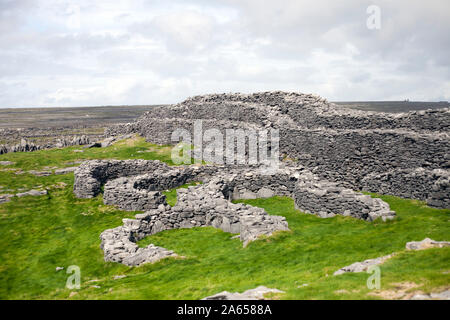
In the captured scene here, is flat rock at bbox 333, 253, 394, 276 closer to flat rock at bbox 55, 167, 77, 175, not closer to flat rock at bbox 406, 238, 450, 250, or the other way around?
flat rock at bbox 406, 238, 450, 250

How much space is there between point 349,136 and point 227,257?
16.0 m

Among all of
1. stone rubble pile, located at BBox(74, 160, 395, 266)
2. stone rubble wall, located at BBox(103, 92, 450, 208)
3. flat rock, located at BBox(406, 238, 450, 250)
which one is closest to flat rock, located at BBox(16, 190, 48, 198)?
stone rubble pile, located at BBox(74, 160, 395, 266)

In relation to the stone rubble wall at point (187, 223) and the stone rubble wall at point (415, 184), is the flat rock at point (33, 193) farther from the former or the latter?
the stone rubble wall at point (415, 184)

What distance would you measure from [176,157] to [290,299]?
2905cm

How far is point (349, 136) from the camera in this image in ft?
92.6

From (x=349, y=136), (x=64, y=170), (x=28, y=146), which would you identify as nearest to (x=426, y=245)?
(x=349, y=136)

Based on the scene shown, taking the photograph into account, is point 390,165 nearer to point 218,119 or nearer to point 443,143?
point 443,143

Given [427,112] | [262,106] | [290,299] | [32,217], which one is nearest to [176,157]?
[262,106]

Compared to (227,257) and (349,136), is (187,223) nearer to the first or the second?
(227,257)

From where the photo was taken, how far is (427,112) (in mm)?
26203

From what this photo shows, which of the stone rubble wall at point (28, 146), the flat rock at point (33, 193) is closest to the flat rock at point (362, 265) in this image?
the flat rock at point (33, 193)

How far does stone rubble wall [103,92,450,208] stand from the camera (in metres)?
23.9

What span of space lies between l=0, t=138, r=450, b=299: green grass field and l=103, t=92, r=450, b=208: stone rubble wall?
3.02 metres

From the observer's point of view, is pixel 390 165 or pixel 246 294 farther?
pixel 390 165
